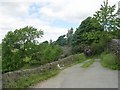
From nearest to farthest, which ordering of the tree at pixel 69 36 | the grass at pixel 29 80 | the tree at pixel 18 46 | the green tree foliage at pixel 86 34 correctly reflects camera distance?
the grass at pixel 29 80 < the tree at pixel 18 46 < the green tree foliage at pixel 86 34 < the tree at pixel 69 36

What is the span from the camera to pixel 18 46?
28.6 metres

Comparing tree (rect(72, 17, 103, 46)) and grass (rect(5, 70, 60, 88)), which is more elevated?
tree (rect(72, 17, 103, 46))

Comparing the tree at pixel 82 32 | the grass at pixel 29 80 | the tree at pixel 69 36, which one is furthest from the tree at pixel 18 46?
the tree at pixel 69 36

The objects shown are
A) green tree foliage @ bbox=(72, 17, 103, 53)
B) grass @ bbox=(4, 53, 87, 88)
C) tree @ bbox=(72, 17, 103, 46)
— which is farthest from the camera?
tree @ bbox=(72, 17, 103, 46)

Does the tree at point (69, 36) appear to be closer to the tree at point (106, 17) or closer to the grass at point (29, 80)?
the tree at point (106, 17)

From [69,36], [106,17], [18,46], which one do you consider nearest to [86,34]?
[106,17]

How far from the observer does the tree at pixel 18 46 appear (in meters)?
27.2

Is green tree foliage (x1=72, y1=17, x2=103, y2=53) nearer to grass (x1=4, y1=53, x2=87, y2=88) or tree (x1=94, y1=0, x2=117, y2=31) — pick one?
tree (x1=94, y1=0, x2=117, y2=31)

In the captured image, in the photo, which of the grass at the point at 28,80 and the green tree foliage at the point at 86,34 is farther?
the green tree foliage at the point at 86,34

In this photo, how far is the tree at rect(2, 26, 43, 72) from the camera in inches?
1072

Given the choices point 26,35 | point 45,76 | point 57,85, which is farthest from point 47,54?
point 57,85

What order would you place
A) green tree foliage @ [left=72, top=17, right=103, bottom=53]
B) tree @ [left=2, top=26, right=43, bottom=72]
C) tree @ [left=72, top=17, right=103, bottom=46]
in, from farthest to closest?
1. tree @ [left=72, top=17, right=103, bottom=46]
2. green tree foliage @ [left=72, top=17, right=103, bottom=53]
3. tree @ [left=2, top=26, right=43, bottom=72]

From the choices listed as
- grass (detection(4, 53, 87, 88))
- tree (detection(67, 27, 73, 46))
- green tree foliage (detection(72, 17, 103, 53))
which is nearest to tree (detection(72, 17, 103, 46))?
green tree foliage (detection(72, 17, 103, 53))

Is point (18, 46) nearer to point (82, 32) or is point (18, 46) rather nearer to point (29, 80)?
point (29, 80)
